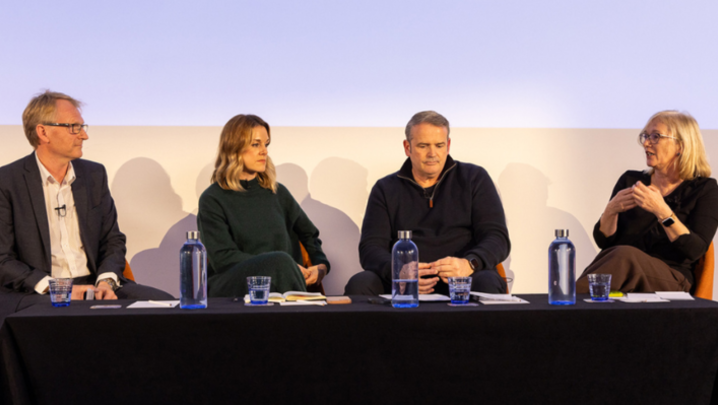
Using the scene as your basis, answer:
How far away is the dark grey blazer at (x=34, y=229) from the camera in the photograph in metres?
2.51

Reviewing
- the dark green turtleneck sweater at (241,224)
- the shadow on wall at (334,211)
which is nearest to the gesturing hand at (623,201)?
the dark green turtleneck sweater at (241,224)

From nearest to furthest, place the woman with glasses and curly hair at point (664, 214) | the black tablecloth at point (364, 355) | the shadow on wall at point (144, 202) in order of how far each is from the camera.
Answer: the black tablecloth at point (364, 355) < the woman with glasses and curly hair at point (664, 214) < the shadow on wall at point (144, 202)

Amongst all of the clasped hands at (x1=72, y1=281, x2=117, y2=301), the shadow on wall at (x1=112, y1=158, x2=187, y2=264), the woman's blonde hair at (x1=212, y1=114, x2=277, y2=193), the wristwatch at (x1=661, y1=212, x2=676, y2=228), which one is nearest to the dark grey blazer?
the clasped hands at (x1=72, y1=281, x2=117, y2=301)

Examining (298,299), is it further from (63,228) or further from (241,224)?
(63,228)

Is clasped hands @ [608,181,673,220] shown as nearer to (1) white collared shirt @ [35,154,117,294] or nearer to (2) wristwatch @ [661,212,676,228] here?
(2) wristwatch @ [661,212,676,228]

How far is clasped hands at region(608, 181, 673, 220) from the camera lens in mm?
2600

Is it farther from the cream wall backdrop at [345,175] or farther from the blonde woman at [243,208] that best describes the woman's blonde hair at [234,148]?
the cream wall backdrop at [345,175]

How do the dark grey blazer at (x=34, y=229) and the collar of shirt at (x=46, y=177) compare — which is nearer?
the dark grey blazer at (x=34, y=229)

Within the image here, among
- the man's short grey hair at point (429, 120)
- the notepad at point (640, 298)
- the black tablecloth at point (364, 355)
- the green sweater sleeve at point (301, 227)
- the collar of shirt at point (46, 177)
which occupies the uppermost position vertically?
the man's short grey hair at point (429, 120)

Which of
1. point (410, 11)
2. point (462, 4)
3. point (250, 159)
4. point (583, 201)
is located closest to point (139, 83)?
point (250, 159)

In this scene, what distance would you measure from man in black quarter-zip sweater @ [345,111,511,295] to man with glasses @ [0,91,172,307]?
951mm

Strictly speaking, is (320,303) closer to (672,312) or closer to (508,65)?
(672,312)

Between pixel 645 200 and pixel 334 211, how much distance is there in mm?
1711

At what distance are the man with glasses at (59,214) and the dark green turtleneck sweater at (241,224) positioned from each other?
0.32 meters
